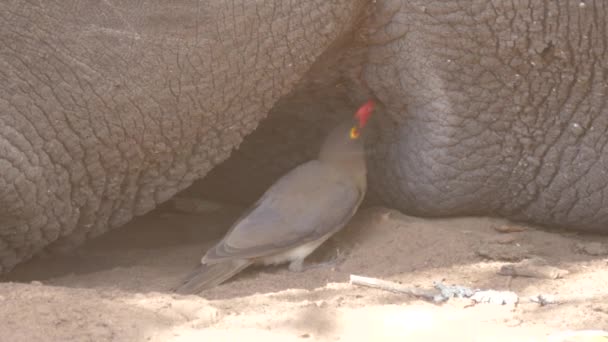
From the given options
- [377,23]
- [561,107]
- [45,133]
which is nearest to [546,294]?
→ [561,107]

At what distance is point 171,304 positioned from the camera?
105 inches

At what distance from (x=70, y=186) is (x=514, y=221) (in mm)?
1588

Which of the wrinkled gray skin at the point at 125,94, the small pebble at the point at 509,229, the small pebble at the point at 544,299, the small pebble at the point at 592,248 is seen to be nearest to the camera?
the small pebble at the point at 544,299

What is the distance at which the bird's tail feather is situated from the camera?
312 centimetres

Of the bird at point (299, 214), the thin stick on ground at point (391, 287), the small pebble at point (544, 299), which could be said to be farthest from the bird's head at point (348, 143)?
the small pebble at point (544, 299)

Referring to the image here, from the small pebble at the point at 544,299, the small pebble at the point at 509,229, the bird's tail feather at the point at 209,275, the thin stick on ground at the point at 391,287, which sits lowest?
the bird's tail feather at the point at 209,275

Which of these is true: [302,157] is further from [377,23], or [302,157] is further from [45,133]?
[45,133]

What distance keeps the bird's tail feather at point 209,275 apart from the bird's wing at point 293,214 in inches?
1.3

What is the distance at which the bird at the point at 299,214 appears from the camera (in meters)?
3.21

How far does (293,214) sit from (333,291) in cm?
57

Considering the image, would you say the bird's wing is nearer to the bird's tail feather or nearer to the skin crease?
the bird's tail feather

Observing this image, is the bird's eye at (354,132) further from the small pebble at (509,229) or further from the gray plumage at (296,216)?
the small pebble at (509,229)

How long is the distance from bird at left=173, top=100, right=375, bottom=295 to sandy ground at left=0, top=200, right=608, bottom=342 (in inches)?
3.0

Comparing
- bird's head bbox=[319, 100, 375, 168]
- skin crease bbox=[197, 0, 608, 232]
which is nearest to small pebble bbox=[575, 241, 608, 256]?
skin crease bbox=[197, 0, 608, 232]
